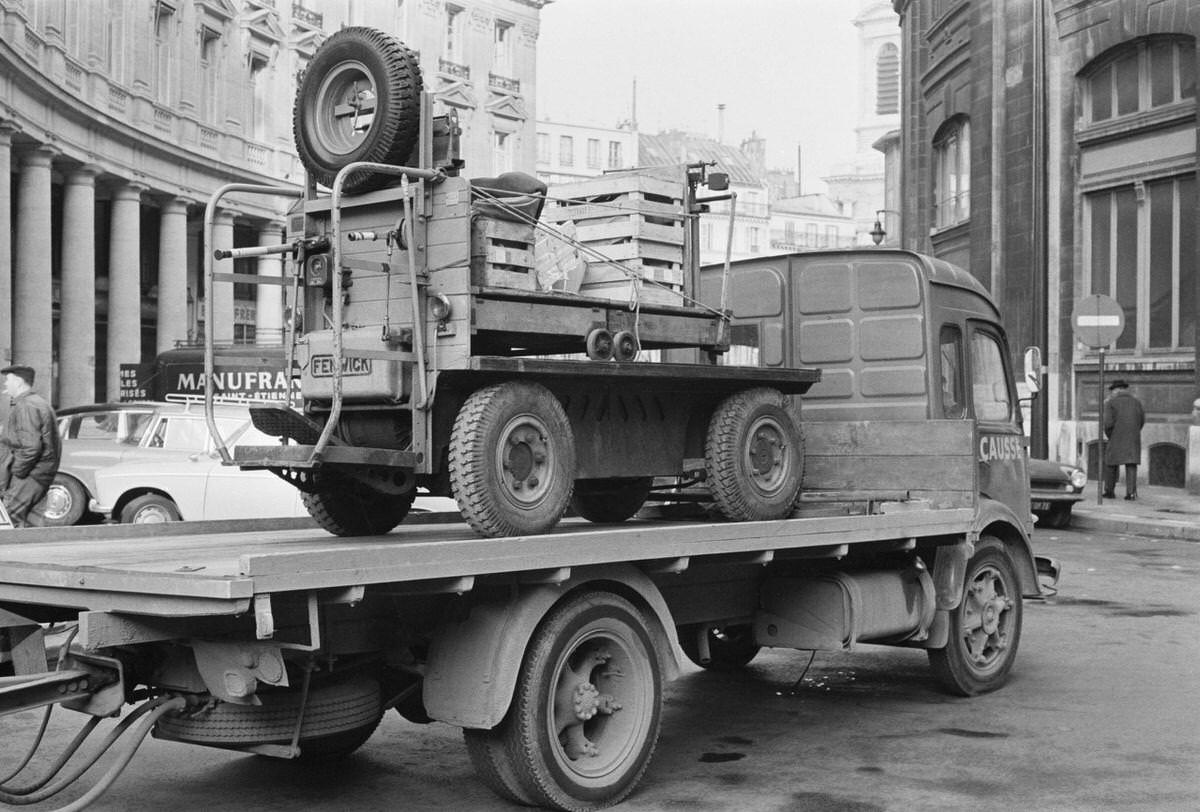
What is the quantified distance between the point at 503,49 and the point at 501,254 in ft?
173

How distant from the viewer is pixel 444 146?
6867 mm

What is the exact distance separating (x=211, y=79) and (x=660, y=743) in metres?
37.7

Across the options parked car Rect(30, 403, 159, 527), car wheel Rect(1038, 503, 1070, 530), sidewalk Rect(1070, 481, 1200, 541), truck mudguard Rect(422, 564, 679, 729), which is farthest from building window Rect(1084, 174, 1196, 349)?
truck mudguard Rect(422, 564, 679, 729)

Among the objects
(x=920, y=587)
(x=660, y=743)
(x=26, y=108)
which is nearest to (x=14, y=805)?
(x=660, y=743)

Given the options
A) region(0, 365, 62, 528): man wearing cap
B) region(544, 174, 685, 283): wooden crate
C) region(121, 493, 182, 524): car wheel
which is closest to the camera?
region(544, 174, 685, 283): wooden crate

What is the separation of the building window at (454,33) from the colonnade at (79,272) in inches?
630

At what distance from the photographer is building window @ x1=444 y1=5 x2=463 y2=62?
178ft

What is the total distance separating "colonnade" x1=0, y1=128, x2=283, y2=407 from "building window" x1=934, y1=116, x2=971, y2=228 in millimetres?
15641

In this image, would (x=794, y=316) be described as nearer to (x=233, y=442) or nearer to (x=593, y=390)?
(x=593, y=390)

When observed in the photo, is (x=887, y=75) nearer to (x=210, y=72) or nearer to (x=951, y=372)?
(x=210, y=72)

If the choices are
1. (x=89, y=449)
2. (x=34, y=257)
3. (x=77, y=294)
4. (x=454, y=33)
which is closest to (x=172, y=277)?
(x=77, y=294)

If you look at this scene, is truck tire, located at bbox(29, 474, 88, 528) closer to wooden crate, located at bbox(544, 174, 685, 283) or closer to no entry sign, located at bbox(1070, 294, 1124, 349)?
wooden crate, located at bbox(544, 174, 685, 283)

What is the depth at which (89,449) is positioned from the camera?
17.0 meters

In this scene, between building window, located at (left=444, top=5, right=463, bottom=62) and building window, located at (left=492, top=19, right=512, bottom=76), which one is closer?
building window, located at (left=444, top=5, right=463, bottom=62)
